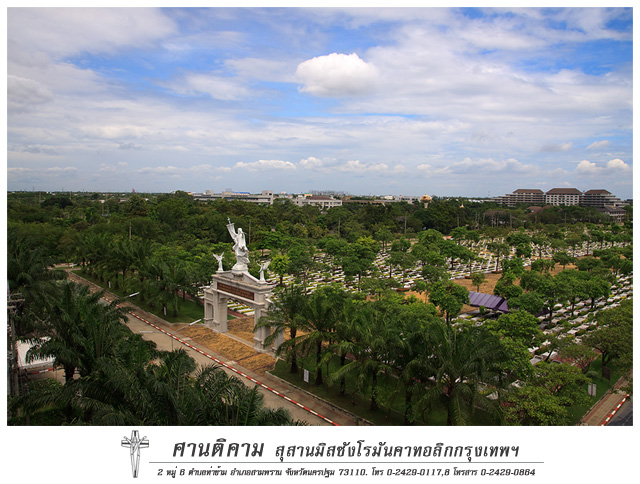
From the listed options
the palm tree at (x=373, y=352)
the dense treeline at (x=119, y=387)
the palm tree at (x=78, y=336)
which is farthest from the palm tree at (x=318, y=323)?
the palm tree at (x=78, y=336)

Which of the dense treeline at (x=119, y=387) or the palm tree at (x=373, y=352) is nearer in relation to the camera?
the dense treeline at (x=119, y=387)

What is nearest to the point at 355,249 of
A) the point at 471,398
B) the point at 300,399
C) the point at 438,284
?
the point at 438,284

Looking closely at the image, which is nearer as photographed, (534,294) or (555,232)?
(534,294)

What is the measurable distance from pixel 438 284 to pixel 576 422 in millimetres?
14172

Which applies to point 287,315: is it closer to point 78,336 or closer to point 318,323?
point 318,323

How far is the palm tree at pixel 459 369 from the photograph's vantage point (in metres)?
13.4

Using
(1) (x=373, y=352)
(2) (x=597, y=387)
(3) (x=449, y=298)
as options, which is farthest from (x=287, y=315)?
(2) (x=597, y=387)

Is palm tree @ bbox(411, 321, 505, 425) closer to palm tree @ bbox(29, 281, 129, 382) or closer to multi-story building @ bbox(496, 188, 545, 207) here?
palm tree @ bbox(29, 281, 129, 382)

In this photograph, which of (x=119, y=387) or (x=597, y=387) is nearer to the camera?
(x=119, y=387)

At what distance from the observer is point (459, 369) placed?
13758 mm

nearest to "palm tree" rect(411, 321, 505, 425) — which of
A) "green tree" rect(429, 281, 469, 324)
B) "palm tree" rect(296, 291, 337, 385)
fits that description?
"palm tree" rect(296, 291, 337, 385)
